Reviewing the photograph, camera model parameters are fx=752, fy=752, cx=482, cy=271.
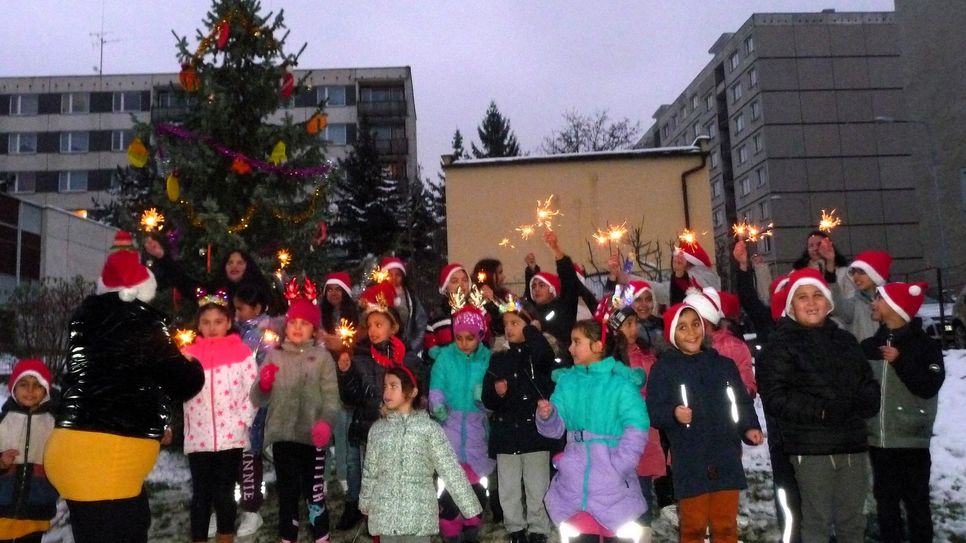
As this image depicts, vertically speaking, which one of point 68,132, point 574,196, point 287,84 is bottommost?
point 287,84

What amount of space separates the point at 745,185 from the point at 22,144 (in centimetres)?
5281

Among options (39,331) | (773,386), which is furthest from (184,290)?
(39,331)

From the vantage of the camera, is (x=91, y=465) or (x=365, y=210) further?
(x=365, y=210)

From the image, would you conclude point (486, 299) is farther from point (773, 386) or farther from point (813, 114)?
point (813, 114)

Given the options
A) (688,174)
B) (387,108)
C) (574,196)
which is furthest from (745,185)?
(574,196)

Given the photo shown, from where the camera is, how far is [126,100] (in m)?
53.1

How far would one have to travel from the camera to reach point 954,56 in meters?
34.6

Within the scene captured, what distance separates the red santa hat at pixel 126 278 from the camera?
388 centimetres

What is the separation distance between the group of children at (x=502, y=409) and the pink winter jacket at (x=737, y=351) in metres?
0.02

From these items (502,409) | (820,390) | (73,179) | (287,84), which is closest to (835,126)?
(287,84)

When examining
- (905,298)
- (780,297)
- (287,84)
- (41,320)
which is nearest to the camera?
(905,298)

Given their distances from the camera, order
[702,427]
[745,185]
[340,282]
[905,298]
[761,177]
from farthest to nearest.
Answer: [745,185]
[761,177]
[340,282]
[905,298]
[702,427]

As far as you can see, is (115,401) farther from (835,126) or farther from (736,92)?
(736,92)

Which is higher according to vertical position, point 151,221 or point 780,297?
point 151,221
